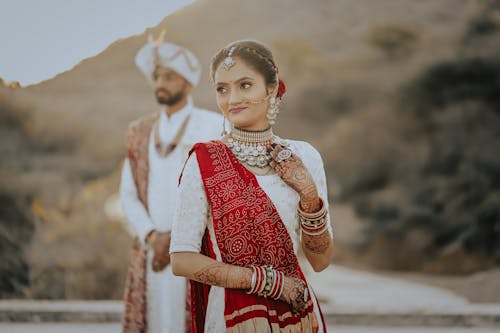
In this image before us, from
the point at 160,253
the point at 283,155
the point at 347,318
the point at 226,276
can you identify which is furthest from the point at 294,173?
the point at 347,318

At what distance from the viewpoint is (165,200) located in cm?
324

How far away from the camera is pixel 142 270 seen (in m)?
3.21

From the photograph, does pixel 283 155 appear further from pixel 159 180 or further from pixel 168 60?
pixel 168 60

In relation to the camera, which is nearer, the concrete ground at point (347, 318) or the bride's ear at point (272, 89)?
the bride's ear at point (272, 89)

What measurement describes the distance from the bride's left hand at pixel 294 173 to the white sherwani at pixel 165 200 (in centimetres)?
153

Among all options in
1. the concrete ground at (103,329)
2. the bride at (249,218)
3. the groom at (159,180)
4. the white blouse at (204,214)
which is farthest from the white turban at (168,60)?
the concrete ground at (103,329)

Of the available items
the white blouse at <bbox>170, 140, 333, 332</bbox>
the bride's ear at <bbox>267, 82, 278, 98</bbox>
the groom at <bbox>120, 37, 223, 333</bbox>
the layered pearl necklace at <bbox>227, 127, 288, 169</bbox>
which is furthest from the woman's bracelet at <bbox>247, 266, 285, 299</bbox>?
the groom at <bbox>120, 37, 223, 333</bbox>

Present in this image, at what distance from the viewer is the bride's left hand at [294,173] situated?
1.65 m

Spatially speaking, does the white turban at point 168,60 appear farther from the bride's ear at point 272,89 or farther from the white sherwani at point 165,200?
the bride's ear at point 272,89

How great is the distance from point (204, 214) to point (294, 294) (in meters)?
0.29

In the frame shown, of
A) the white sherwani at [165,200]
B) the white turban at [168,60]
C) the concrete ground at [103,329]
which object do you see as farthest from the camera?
the concrete ground at [103,329]

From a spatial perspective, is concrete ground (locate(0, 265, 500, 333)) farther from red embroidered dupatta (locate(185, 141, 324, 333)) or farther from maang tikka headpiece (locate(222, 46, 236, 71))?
maang tikka headpiece (locate(222, 46, 236, 71))

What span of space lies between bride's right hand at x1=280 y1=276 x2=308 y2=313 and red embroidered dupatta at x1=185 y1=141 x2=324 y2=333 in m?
0.03

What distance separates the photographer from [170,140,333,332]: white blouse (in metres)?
1.61
